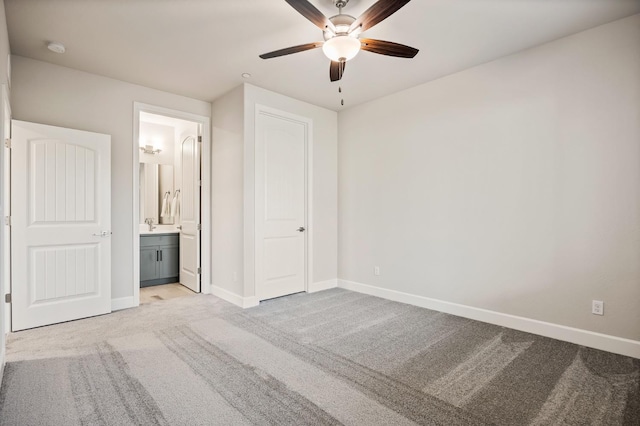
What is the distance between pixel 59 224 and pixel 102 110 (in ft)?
4.54

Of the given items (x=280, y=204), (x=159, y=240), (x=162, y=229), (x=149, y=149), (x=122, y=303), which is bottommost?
(x=122, y=303)

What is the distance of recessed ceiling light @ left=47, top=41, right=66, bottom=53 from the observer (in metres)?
3.02

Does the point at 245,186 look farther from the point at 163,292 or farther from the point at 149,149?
the point at 149,149

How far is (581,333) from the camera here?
2830mm

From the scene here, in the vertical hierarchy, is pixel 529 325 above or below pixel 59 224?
below

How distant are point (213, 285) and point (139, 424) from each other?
2864 mm

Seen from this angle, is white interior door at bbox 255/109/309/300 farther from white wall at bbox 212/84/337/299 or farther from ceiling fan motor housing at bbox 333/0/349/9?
ceiling fan motor housing at bbox 333/0/349/9

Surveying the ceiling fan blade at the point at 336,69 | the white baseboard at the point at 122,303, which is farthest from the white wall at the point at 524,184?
the white baseboard at the point at 122,303

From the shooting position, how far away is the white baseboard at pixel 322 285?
4.71 meters

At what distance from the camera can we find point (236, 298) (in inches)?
161

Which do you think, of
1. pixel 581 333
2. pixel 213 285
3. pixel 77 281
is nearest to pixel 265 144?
pixel 213 285

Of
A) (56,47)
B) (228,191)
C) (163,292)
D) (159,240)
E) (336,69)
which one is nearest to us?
(336,69)

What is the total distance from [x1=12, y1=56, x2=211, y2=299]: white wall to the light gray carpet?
989 millimetres

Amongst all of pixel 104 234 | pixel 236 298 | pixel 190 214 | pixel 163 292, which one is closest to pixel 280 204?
pixel 236 298
